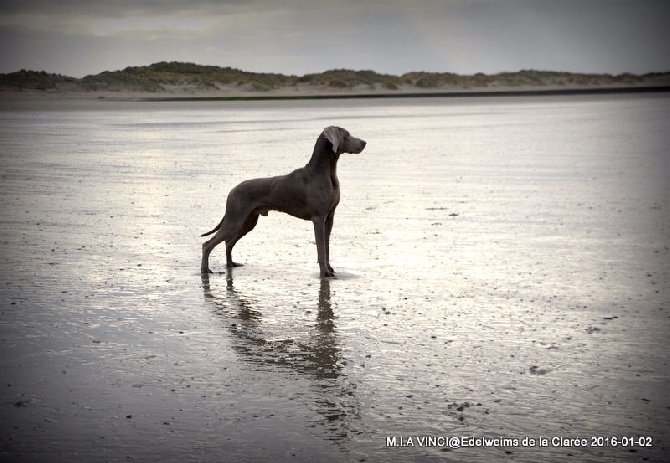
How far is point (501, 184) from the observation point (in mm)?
19266

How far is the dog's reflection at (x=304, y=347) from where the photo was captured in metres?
6.38

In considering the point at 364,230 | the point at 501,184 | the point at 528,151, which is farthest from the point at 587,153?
the point at 364,230

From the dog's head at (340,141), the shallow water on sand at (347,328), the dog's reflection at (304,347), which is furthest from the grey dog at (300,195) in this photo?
the dog's reflection at (304,347)

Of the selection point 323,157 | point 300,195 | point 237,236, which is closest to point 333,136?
point 323,157

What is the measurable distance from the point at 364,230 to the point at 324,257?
3274 millimetres

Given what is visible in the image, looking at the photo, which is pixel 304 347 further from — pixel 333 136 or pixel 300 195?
pixel 333 136

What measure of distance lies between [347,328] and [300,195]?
293 centimetres

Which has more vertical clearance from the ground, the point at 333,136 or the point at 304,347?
the point at 333,136

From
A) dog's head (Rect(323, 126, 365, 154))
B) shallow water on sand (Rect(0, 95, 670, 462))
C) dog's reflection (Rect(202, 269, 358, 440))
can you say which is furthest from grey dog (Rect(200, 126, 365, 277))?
dog's reflection (Rect(202, 269, 358, 440))

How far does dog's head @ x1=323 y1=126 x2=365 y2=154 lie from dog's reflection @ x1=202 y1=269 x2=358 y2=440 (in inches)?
71.5

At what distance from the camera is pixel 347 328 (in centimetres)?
835

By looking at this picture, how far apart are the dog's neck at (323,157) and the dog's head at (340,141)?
80 millimetres

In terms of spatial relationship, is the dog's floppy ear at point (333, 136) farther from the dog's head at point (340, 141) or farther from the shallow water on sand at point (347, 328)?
the shallow water on sand at point (347, 328)

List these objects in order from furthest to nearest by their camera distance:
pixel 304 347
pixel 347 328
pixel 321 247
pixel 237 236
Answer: pixel 237 236, pixel 321 247, pixel 347 328, pixel 304 347
